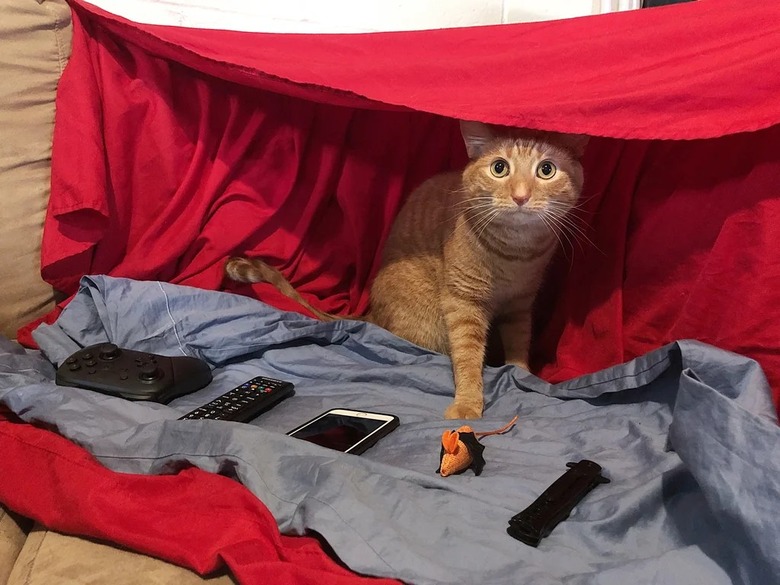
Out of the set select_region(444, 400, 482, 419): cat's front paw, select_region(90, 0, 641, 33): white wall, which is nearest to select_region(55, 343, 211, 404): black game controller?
select_region(444, 400, 482, 419): cat's front paw

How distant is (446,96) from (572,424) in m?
0.66

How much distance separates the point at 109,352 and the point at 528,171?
3.10 ft

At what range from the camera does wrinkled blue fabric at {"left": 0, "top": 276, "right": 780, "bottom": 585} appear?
0.79 m

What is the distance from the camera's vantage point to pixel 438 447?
1.11 metres

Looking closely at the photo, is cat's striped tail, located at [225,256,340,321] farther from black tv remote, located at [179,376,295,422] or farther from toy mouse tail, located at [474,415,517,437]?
toy mouse tail, located at [474,415,517,437]

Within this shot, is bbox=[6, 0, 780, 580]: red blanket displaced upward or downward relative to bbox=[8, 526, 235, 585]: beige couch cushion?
upward

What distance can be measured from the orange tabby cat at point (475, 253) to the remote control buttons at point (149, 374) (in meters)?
0.42

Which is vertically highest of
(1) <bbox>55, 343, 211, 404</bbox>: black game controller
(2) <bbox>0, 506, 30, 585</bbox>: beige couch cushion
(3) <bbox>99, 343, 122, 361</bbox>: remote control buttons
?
(3) <bbox>99, 343, 122, 361</bbox>: remote control buttons

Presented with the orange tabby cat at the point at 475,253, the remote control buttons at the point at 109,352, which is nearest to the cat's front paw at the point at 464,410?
the orange tabby cat at the point at 475,253

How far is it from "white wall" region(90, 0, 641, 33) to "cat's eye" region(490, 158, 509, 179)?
860 mm

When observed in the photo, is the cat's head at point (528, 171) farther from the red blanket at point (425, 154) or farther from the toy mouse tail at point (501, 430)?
the toy mouse tail at point (501, 430)

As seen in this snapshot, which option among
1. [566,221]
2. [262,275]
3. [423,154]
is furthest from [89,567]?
[423,154]

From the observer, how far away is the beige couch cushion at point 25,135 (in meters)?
1.41

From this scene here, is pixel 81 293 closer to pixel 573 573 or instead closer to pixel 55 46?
pixel 55 46
